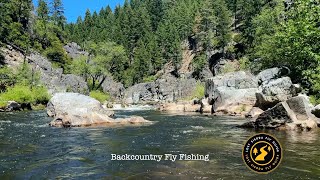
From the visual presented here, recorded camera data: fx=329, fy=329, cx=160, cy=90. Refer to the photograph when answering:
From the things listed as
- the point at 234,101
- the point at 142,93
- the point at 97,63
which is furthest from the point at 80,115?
the point at 142,93

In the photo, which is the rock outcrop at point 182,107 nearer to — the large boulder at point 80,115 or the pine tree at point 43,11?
the large boulder at point 80,115

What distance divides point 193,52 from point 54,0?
169ft

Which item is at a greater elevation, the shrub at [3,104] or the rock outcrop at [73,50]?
the rock outcrop at [73,50]

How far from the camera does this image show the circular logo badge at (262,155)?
842cm

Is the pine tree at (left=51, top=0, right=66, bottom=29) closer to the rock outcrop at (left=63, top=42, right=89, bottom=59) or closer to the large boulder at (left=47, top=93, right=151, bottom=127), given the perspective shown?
the rock outcrop at (left=63, top=42, right=89, bottom=59)

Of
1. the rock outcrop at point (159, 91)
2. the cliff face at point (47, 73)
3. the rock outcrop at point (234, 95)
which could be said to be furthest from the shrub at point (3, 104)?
the rock outcrop at point (159, 91)

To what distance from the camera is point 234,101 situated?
3372cm

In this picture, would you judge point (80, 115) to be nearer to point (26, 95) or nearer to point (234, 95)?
point (234, 95)

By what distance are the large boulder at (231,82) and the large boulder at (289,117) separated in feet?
61.6

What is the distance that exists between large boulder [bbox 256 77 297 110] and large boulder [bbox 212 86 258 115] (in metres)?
4.38

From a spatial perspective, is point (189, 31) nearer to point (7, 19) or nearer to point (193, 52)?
point (193, 52)

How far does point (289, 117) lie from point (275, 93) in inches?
347

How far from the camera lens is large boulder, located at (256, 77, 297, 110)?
86.4 ft

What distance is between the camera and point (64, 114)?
2152 centimetres
